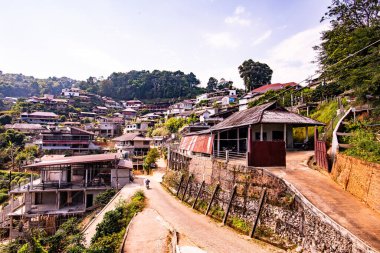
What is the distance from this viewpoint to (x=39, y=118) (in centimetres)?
7619

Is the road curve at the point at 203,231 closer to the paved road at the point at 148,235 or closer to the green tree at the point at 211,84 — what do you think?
the paved road at the point at 148,235

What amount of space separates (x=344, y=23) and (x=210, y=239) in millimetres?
28028

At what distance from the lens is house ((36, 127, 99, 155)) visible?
51.6m

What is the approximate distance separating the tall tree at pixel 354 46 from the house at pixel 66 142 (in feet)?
156

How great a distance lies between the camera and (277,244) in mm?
11086

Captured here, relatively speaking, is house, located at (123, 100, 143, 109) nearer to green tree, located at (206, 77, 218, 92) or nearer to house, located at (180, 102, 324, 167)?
green tree, located at (206, 77, 218, 92)

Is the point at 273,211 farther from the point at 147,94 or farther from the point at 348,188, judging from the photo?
the point at 147,94

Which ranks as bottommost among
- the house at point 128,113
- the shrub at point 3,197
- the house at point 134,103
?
the shrub at point 3,197

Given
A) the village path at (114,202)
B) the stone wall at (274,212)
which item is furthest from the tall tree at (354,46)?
the village path at (114,202)

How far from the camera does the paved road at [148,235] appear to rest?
11.9m

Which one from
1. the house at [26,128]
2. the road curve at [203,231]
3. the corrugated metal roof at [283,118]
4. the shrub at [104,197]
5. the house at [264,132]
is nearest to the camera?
the road curve at [203,231]

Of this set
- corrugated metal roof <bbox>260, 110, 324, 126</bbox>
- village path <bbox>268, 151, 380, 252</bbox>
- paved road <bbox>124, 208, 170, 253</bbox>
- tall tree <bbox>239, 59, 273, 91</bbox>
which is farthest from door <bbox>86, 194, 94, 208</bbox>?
tall tree <bbox>239, 59, 273, 91</bbox>

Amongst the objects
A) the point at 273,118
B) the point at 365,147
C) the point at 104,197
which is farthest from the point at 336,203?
the point at 104,197

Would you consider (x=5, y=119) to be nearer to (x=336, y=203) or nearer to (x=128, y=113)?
(x=128, y=113)
